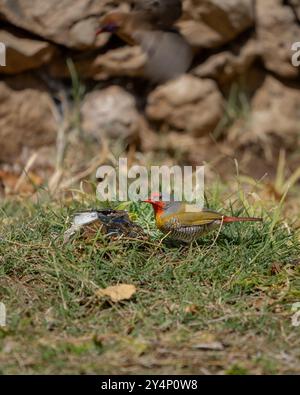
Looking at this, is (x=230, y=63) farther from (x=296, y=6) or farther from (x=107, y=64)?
(x=107, y=64)

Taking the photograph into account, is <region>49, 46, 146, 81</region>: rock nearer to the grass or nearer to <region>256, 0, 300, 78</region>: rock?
<region>256, 0, 300, 78</region>: rock

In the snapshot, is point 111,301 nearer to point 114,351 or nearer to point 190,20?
point 114,351

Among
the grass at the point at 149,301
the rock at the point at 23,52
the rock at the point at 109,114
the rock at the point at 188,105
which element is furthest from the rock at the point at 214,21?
the grass at the point at 149,301

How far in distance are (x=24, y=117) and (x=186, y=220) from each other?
263 cm

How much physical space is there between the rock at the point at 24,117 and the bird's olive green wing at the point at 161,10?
104 cm

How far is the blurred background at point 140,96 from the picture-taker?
18.3ft

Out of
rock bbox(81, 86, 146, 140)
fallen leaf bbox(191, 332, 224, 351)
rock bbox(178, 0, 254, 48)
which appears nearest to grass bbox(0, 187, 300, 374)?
fallen leaf bbox(191, 332, 224, 351)

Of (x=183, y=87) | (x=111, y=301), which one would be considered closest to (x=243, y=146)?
(x=183, y=87)

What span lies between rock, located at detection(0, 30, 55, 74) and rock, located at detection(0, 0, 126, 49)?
0.09 m

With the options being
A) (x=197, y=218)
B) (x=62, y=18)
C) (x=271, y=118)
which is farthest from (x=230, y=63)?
(x=197, y=218)

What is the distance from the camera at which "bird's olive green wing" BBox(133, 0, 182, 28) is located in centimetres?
563

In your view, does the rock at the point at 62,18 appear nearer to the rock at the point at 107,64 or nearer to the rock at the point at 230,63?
the rock at the point at 107,64

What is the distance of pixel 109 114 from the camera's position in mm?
5996

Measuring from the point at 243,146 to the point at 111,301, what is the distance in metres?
3.40
